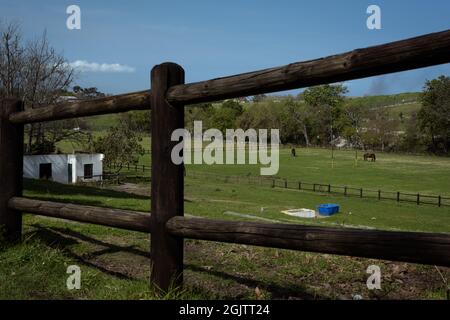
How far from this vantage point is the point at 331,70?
2516 millimetres

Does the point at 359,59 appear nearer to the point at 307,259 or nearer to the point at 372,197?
the point at 307,259

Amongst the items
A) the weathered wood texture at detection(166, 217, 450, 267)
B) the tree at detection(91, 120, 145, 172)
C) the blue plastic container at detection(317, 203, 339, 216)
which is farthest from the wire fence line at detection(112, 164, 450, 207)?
the weathered wood texture at detection(166, 217, 450, 267)

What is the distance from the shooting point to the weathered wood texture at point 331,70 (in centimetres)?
219

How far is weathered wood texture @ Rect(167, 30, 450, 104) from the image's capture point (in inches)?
86.2

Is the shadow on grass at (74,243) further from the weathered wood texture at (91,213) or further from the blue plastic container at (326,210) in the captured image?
the blue plastic container at (326,210)

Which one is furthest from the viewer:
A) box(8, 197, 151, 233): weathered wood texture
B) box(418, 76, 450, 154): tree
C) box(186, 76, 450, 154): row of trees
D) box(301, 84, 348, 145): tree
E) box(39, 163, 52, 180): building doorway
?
box(301, 84, 348, 145): tree

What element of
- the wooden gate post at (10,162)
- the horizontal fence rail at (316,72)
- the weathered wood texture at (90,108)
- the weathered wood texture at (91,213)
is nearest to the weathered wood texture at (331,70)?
the horizontal fence rail at (316,72)

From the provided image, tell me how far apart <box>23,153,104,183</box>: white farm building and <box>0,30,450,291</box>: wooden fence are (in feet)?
107

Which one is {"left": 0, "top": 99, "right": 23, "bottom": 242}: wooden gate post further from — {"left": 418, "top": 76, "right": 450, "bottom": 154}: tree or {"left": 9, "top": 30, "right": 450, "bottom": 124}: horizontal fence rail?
{"left": 418, "top": 76, "right": 450, "bottom": 154}: tree

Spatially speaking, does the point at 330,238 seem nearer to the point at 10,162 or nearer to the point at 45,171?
the point at 10,162

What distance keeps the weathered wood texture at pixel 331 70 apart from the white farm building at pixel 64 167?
33.6 metres

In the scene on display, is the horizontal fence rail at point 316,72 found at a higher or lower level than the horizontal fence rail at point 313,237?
higher

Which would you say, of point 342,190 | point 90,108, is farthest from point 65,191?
point 342,190
